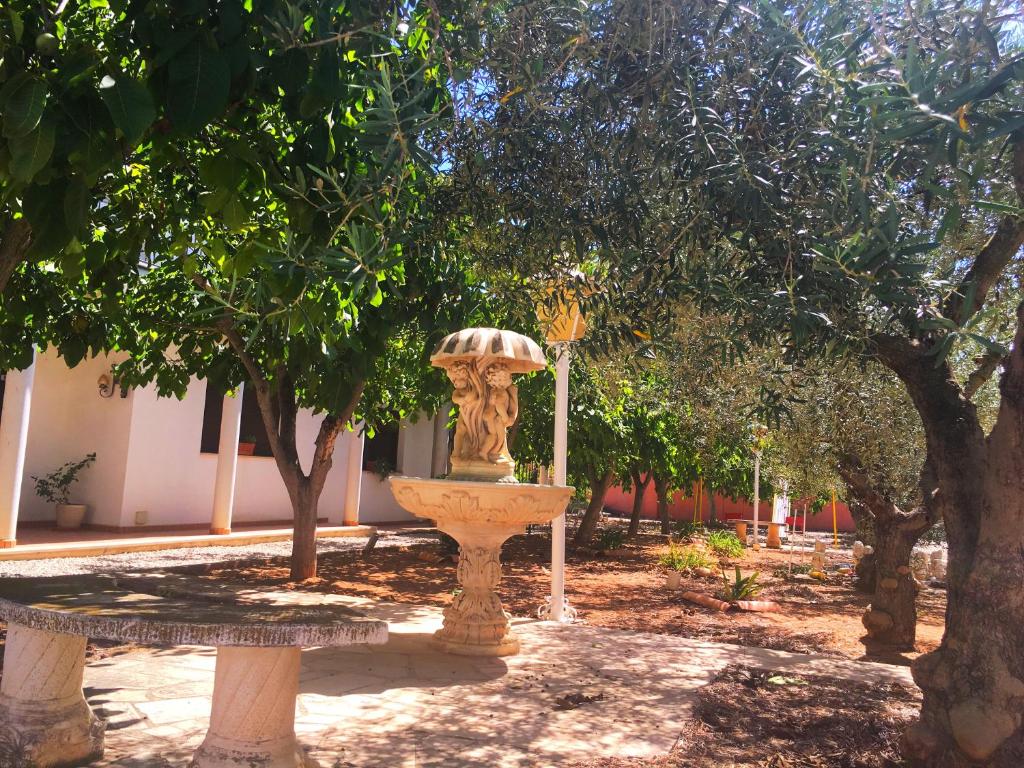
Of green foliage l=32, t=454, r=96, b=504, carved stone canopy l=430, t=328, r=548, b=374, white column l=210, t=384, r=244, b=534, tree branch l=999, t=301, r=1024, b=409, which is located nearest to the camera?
tree branch l=999, t=301, r=1024, b=409

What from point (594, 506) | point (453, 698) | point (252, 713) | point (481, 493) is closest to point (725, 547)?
point (594, 506)

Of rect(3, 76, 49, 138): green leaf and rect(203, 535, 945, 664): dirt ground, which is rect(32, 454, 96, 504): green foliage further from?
rect(3, 76, 49, 138): green leaf

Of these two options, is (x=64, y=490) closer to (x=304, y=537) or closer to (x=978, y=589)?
(x=304, y=537)

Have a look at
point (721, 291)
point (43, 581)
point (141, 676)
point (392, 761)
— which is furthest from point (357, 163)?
point (141, 676)

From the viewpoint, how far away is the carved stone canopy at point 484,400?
6871 millimetres

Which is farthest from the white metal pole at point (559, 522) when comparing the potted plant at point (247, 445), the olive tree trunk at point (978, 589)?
the potted plant at point (247, 445)

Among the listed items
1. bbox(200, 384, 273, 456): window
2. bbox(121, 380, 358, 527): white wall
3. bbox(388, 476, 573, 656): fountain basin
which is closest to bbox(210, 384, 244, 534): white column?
bbox(121, 380, 358, 527): white wall

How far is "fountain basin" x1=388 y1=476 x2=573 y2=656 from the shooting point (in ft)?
19.9

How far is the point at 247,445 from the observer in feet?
53.8

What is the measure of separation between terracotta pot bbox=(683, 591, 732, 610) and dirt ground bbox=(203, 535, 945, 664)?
12 centimetres

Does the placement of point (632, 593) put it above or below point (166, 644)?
below

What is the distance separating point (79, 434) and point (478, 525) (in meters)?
10.9

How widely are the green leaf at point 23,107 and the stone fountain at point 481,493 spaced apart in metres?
3.91

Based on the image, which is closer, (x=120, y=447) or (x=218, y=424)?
(x=120, y=447)
